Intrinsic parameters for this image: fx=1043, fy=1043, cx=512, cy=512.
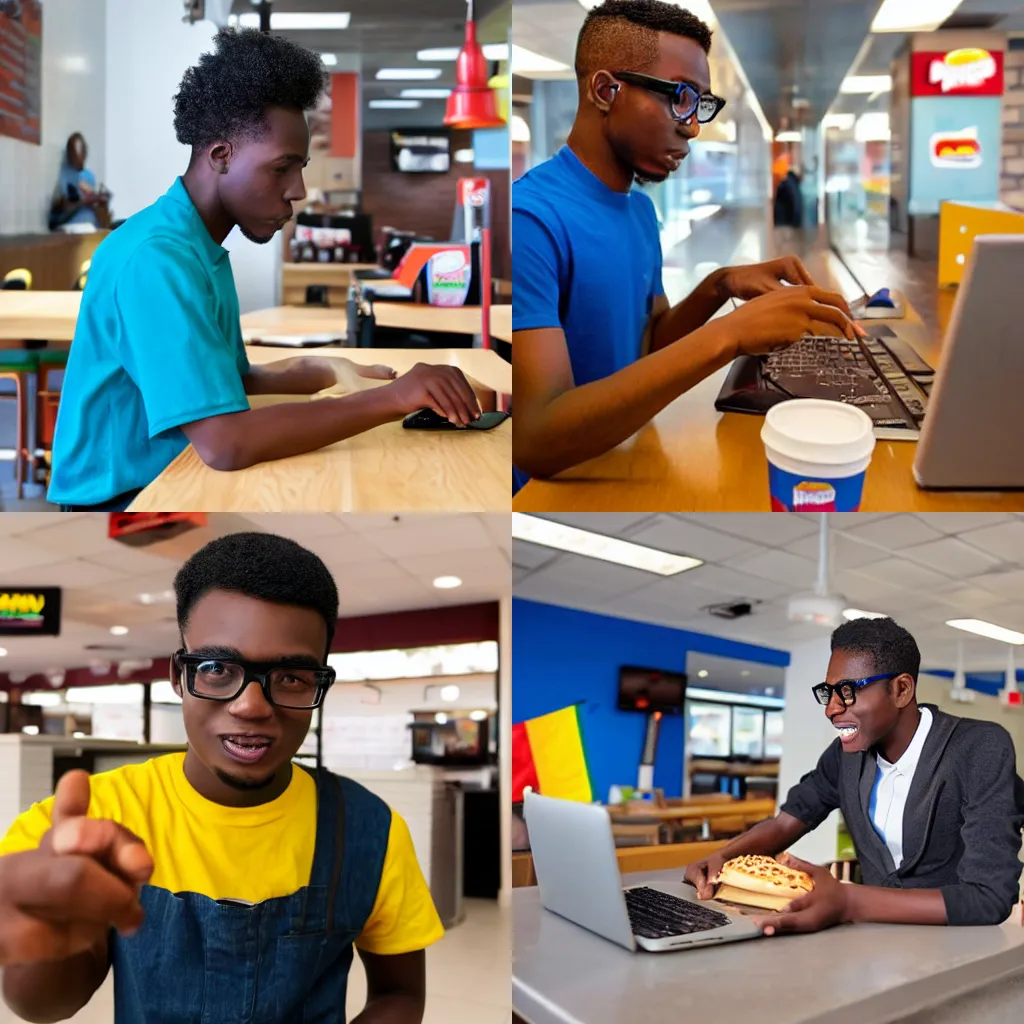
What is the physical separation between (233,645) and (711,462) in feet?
1.71

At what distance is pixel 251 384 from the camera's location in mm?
1143

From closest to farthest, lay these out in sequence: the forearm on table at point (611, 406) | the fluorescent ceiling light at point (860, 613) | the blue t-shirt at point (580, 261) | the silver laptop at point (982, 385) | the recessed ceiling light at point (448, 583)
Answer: the silver laptop at point (982, 385), the forearm on table at point (611, 406), the blue t-shirt at point (580, 261), the fluorescent ceiling light at point (860, 613), the recessed ceiling light at point (448, 583)

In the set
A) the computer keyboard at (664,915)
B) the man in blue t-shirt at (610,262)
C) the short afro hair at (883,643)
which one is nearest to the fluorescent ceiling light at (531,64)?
the man in blue t-shirt at (610,262)

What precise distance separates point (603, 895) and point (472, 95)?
0.95 metres

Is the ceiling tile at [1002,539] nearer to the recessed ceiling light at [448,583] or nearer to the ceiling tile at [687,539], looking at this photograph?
the ceiling tile at [687,539]

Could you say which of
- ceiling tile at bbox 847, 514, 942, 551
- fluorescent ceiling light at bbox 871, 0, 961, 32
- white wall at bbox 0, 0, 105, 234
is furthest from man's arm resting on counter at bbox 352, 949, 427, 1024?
fluorescent ceiling light at bbox 871, 0, 961, 32

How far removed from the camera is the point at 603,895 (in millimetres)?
1150

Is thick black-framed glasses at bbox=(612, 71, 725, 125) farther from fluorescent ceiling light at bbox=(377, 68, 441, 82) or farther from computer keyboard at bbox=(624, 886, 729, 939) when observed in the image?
computer keyboard at bbox=(624, 886, 729, 939)

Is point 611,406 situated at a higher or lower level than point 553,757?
higher

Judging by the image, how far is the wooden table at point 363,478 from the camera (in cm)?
106

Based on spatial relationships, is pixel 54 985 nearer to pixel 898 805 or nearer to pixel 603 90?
pixel 898 805

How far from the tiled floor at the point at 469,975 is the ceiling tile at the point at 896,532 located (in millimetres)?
615

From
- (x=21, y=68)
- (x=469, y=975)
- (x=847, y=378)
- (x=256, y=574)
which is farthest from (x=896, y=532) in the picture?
(x=21, y=68)

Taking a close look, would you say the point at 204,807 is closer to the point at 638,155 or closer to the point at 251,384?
the point at 251,384
